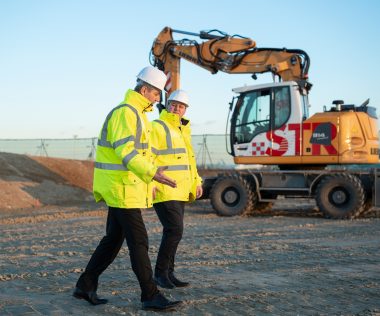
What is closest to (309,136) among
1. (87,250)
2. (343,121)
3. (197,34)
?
(343,121)

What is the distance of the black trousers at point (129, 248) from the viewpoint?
181 inches

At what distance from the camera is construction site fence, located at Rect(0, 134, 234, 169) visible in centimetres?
2738

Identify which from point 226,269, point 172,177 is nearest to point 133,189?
point 172,177

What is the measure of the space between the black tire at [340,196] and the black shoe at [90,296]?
896 cm

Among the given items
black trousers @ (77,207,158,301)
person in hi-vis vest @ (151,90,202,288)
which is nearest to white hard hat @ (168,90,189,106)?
person in hi-vis vest @ (151,90,202,288)

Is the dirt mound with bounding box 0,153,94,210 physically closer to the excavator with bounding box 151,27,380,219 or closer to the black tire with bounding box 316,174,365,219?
the excavator with bounding box 151,27,380,219

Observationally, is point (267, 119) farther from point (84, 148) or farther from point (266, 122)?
point (84, 148)

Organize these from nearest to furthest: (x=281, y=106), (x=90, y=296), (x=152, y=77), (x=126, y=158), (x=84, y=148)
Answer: (x=126, y=158), (x=90, y=296), (x=152, y=77), (x=281, y=106), (x=84, y=148)

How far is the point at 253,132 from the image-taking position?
13.8 m

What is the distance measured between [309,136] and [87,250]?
23.0 ft

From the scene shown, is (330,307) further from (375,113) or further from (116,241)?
Answer: (375,113)

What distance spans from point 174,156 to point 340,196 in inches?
315

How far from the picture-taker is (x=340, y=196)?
42.1 ft

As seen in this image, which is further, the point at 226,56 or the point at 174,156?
the point at 226,56
